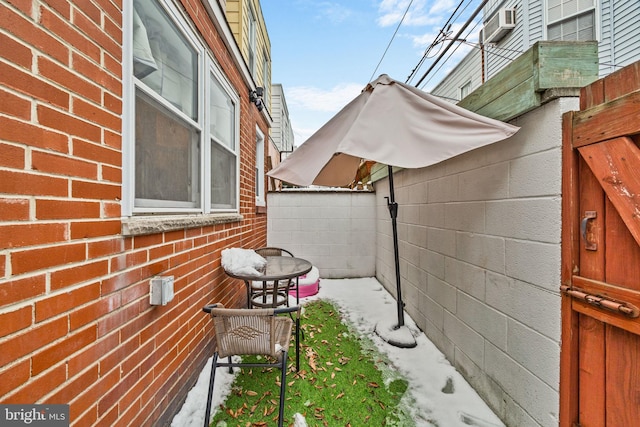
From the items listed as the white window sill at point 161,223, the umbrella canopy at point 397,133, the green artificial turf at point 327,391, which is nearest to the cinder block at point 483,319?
the green artificial turf at point 327,391

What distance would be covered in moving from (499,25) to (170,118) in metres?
8.49

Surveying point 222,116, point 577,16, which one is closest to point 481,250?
point 222,116

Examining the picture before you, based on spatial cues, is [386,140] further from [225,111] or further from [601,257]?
[225,111]

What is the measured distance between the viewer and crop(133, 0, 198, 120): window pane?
1.70 meters

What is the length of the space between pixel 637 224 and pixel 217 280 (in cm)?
297

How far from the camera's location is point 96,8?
4.11ft

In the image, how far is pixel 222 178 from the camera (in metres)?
3.18

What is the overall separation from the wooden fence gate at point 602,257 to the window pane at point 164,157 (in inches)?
94.7

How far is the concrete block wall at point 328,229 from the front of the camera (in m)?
5.73

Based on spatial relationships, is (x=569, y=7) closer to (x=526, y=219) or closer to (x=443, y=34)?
(x=443, y=34)

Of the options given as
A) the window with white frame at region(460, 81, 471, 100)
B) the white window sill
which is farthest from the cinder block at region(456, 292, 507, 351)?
the window with white frame at region(460, 81, 471, 100)

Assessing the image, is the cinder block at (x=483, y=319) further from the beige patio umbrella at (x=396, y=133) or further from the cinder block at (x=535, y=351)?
the beige patio umbrella at (x=396, y=133)

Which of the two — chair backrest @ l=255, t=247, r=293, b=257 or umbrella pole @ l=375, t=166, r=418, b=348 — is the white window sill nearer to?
chair backrest @ l=255, t=247, r=293, b=257

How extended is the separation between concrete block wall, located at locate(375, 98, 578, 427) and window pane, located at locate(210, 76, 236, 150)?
2425 mm
